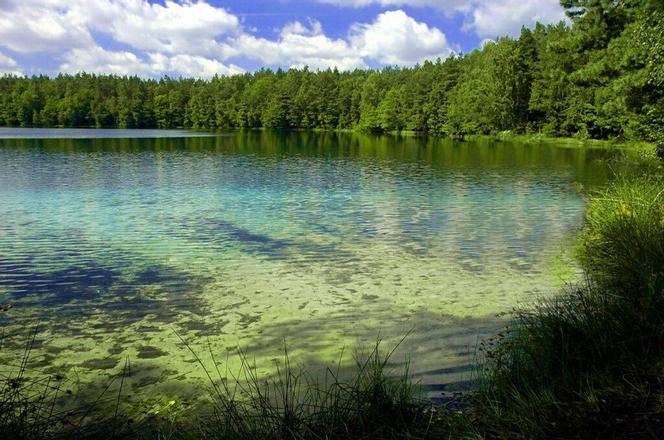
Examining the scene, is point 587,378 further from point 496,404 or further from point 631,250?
point 631,250

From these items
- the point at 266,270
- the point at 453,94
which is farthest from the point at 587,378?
the point at 453,94

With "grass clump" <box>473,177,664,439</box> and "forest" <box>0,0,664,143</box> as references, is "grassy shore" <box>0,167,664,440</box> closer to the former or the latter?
"grass clump" <box>473,177,664,439</box>

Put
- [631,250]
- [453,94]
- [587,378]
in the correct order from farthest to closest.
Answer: [453,94] < [631,250] < [587,378]

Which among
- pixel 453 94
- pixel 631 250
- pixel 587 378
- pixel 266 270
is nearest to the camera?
pixel 587 378

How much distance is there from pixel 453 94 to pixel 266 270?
82648 mm

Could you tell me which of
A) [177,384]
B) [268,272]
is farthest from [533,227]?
[177,384]

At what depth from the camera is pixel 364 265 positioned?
11930mm

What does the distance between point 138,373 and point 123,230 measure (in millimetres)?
9764

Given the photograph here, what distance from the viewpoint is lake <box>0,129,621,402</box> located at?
288 inches

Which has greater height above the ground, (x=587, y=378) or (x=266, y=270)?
(x=587, y=378)

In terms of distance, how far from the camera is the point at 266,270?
37.6ft

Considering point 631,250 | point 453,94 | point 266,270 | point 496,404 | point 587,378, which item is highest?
point 453,94

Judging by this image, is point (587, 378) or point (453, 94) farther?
point (453, 94)

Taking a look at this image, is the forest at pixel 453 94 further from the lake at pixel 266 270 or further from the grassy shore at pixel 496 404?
the grassy shore at pixel 496 404
